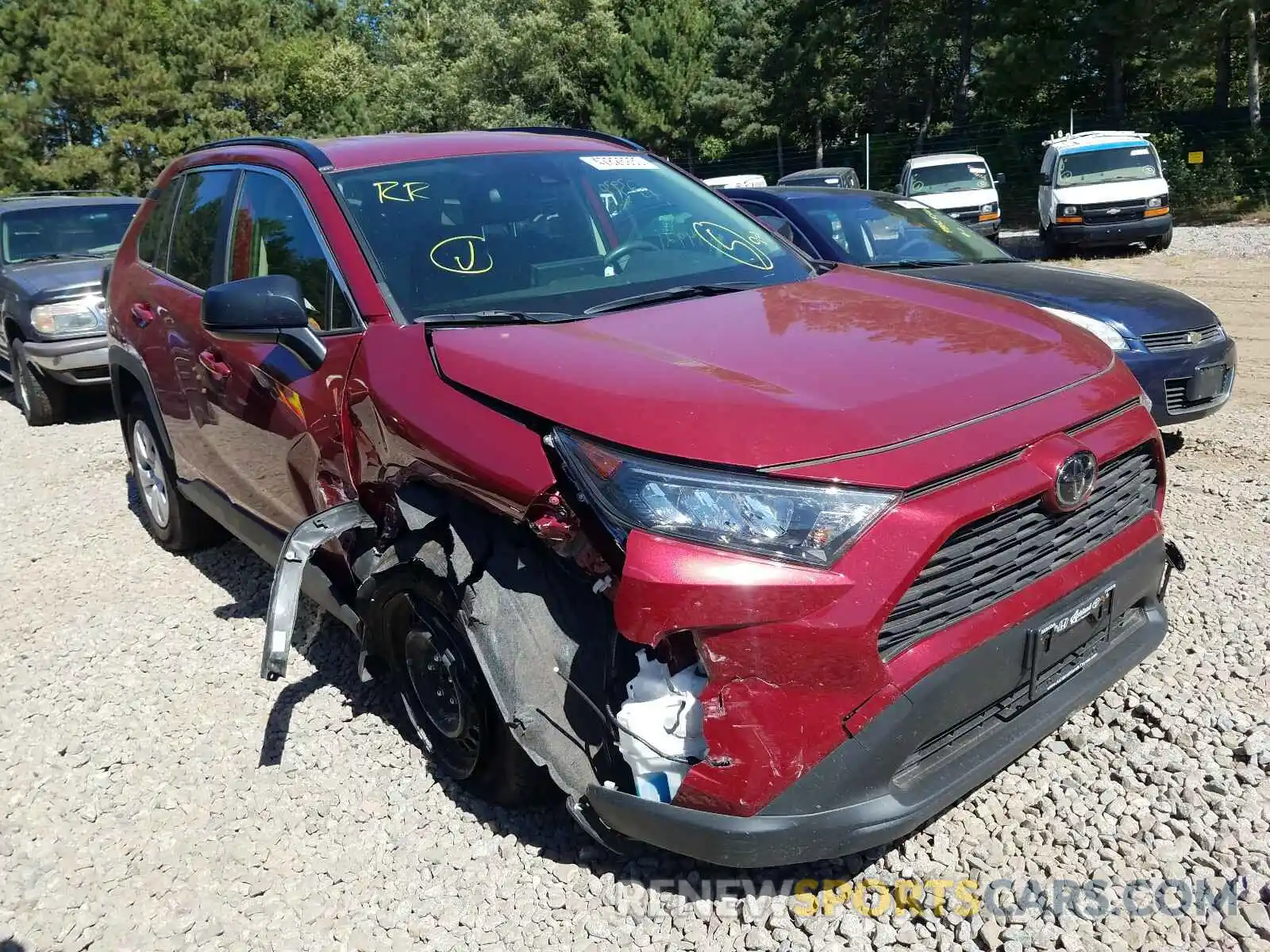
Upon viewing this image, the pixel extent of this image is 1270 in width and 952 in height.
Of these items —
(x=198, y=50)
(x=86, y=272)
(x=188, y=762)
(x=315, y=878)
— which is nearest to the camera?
(x=315, y=878)

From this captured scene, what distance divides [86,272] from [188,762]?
6.37 m

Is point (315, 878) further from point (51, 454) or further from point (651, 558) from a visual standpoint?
point (51, 454)

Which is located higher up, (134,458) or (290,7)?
(290,7)

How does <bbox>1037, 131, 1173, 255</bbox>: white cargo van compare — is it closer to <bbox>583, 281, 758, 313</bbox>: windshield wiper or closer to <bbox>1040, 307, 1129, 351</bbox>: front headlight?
<bbox>1040, 307, 1129, 351</bbox>: front headlight

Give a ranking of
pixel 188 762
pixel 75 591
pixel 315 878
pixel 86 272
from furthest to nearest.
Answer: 1. pixel 86 272
2. pixel 75 591
3. pixel 188 762
4. pixel 315 878

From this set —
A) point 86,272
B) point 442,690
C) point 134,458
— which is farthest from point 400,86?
point 442,690

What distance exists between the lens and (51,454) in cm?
756

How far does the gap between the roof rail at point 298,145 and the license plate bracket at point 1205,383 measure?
469cm

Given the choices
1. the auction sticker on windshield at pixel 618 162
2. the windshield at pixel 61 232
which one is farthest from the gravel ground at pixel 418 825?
the windshield at pixel 61 232

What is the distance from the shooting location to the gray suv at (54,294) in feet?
25.9

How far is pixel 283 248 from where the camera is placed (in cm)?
346

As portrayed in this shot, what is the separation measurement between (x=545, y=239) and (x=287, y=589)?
141 cm

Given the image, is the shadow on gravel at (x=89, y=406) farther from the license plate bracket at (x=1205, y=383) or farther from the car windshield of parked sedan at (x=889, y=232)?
the license plate bracket at (x=1205, y=383)

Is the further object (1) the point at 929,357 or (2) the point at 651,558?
(1) the point at 929,357
